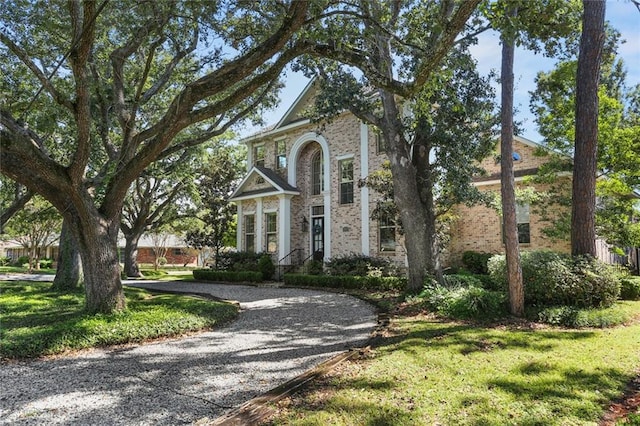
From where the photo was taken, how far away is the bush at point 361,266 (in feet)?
51.3

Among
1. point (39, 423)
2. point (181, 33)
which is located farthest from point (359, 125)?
point (39, 423)

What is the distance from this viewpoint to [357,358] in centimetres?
579

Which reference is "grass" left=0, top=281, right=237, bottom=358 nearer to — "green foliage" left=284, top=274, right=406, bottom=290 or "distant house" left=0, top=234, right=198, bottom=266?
"green foliage" left=284, top=274, right=406, bottom=290

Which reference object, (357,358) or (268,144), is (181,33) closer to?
(357,358)

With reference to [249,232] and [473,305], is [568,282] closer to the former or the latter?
[473,305]

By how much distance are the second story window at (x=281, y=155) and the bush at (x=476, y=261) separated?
424 inches

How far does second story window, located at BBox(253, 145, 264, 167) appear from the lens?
2404 centimetres

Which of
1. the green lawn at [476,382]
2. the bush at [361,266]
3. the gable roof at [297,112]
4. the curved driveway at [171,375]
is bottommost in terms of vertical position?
the curved driveway at [171,375]

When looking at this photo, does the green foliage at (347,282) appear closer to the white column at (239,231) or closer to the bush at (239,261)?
the bush at (239,261)

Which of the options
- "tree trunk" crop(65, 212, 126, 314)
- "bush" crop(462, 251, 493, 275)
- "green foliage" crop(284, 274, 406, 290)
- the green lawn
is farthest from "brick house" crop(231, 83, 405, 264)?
"tree trunk" crop(65, 212, 126, 314)

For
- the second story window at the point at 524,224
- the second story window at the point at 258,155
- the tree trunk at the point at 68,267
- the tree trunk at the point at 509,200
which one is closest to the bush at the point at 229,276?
the second story window at the point at 258,155

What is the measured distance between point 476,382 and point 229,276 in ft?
54.8

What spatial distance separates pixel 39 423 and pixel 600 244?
20210 millimetres

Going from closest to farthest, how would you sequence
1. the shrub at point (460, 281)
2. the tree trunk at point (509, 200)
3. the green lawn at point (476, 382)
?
1. the green lawn at point (476, 382)
2. the tree trunk at point (509, 200)
3. the shrub at point (460, 281)
